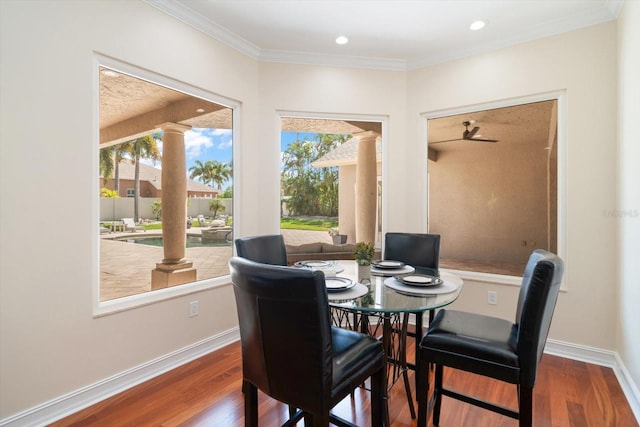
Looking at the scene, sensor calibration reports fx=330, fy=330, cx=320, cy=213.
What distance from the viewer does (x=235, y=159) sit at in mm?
3275

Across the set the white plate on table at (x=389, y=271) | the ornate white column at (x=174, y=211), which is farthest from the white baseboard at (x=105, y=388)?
the white plate on table at (x=389, y=271)

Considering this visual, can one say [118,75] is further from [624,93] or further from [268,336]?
[624,93]

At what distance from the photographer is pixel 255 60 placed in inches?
132

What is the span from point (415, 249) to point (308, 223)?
1.27m

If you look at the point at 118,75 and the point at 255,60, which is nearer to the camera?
the point at 118,75

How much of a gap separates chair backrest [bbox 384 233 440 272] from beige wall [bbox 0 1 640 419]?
25.9 inches

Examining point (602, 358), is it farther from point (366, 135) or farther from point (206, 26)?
point (206, 26)

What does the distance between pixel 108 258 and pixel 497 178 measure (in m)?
3.60

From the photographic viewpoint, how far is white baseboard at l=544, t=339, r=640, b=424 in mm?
2166

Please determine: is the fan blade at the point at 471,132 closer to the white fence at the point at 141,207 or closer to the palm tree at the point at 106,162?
the white fence at the point at 141,207

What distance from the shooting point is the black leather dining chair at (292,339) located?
1256 millimetres

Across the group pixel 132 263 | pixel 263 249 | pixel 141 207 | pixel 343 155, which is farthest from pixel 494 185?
pixel 132 263

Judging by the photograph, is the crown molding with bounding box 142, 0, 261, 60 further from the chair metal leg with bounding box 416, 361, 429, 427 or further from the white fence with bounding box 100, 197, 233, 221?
the chair metal leg with bounding box 416, 361, 429, 427

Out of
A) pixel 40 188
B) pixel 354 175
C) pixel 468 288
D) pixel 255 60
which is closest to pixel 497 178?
pixel 468 288
